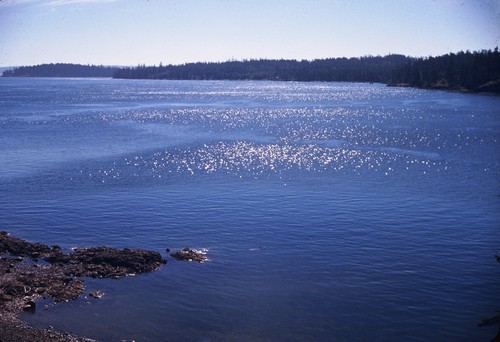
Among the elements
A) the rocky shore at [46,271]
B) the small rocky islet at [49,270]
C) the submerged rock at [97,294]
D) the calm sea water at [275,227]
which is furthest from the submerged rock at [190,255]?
the submerged rock at [97,294]

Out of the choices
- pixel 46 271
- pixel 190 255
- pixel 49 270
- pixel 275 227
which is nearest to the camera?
pixel 46 271

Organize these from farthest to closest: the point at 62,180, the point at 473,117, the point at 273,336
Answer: the point at 473,117 < the point at 62,180 < the point at 273,336

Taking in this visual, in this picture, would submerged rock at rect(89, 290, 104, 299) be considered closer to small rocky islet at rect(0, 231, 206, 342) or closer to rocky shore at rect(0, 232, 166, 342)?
small rocky islet at rect(0, 231, 206, 342)

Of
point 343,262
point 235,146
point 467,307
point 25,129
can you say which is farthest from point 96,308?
point 25,129

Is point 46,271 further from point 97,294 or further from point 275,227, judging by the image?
point 275,227

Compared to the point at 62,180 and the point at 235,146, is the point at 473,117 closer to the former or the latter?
the point at 235,146

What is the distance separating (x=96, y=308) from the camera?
28016 millimetres

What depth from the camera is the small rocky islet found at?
2560 centimetres

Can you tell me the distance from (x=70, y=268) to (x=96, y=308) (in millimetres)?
5995

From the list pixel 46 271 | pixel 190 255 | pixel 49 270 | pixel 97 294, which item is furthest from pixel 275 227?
pixel 46 271

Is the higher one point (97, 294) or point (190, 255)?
point (190, 255)

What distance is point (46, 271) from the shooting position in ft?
106

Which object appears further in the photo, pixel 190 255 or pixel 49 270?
pixel 190 255

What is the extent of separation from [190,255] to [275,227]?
378 inches
